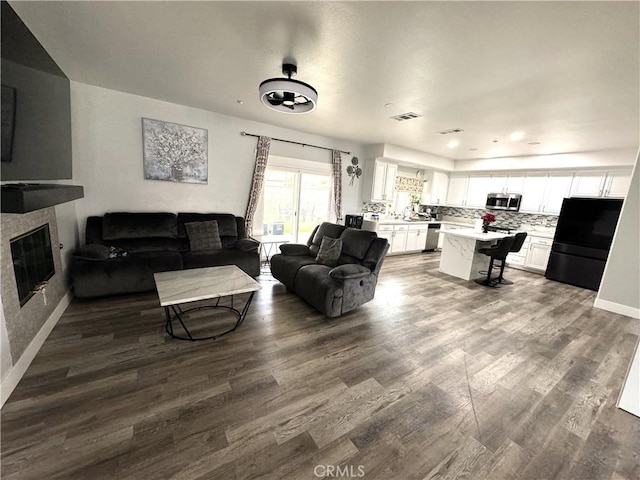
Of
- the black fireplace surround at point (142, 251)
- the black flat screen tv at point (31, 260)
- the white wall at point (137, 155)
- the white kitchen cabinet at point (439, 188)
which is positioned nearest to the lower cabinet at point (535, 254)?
the white kitchen cabinet at point (439, 188)

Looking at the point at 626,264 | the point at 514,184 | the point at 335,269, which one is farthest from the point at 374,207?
the point at 626,264

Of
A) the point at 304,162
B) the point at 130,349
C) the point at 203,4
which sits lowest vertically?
the point at 130,349

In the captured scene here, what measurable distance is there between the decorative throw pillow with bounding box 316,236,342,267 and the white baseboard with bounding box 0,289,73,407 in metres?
2.79

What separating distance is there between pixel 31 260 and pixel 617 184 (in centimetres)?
857

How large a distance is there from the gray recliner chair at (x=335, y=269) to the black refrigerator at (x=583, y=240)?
407 centimetres

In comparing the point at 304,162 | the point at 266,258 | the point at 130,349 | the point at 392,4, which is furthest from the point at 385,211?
the point at 130,349

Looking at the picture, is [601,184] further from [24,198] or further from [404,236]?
[24,198]

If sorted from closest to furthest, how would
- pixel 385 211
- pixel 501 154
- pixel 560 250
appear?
pixel 560 250
pixel 501 154
pixel 385 211

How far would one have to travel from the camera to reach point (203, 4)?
1.71 metres

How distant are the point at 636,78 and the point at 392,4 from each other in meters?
2.31

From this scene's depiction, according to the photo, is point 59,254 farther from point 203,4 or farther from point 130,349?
point 203,4

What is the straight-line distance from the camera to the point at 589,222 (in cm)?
456

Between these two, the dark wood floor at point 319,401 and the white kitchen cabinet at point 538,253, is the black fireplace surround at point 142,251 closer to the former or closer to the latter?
the dark wood floor at point 319,401

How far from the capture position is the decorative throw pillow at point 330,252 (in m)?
3.53
